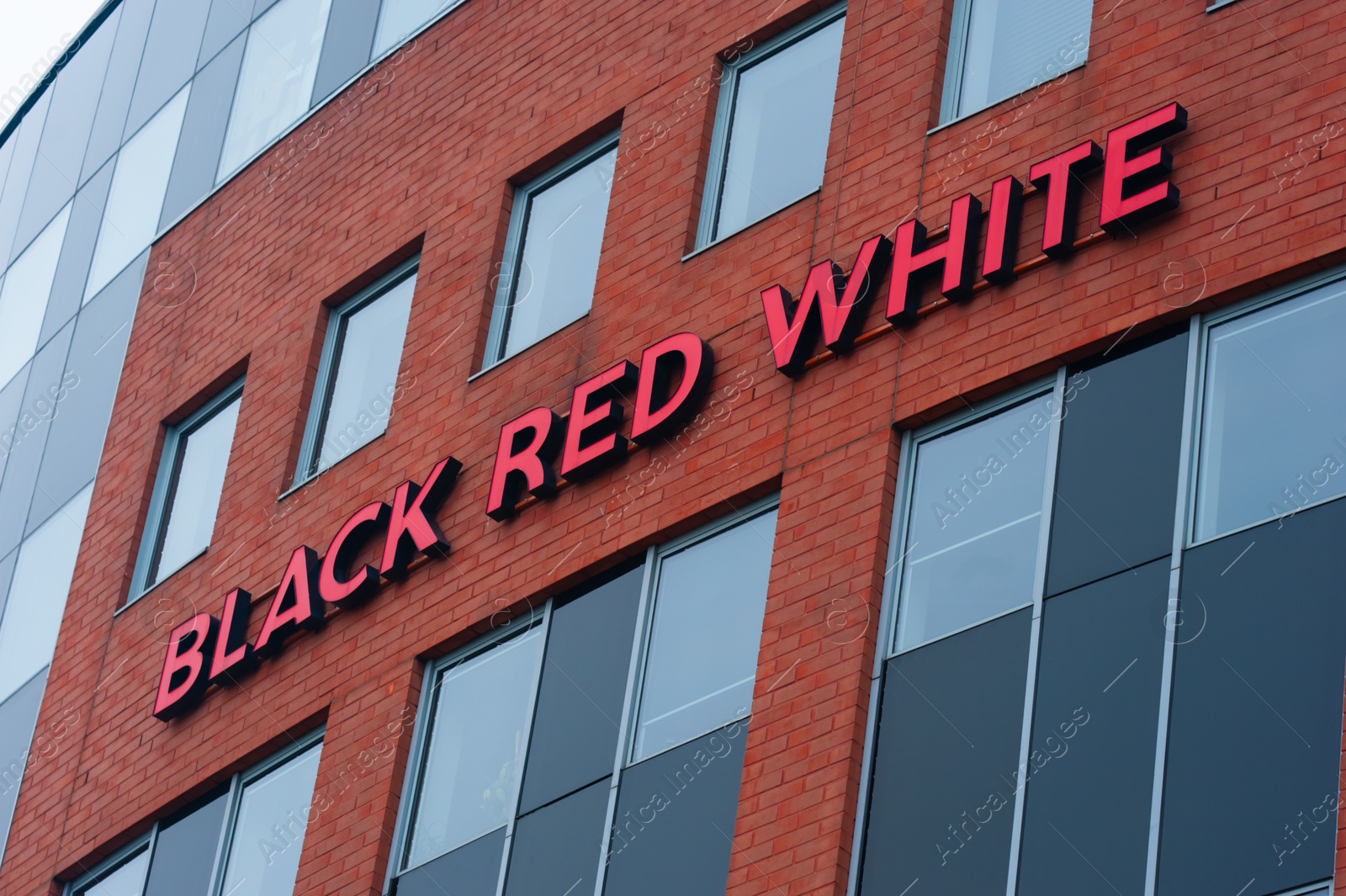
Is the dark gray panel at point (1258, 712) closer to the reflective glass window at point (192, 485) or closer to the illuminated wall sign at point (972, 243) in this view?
the illuminated wall sign at point (972, 243)

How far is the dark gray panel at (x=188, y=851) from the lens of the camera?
17422 millimetres

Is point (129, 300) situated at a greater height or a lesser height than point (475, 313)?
greater

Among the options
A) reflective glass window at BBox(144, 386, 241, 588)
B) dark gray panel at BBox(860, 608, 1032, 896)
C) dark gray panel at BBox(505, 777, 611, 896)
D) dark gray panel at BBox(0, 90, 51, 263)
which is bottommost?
dark gray panel at BBox(860, 608, 1032, 896)

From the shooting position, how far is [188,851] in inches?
698

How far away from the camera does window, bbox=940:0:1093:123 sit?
14562mm

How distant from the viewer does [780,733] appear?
13117mm

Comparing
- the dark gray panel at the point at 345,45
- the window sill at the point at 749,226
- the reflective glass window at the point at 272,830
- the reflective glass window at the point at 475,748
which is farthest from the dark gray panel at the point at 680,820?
the dark gray panel at the point at 345,45

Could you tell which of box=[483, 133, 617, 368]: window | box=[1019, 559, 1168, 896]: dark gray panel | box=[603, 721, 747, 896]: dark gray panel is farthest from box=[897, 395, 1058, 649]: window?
box=[483, 133, 617, 368]: window

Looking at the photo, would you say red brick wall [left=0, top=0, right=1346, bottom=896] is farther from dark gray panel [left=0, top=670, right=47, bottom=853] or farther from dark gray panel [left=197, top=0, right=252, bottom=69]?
dark gray panel [left=197, top=0, right=252, bottom=69]

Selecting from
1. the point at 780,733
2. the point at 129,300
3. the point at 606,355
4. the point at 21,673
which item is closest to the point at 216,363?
the point at 129,300

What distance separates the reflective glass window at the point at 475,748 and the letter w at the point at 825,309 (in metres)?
2.96

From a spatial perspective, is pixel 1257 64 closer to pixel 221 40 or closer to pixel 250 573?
pixel 250 573

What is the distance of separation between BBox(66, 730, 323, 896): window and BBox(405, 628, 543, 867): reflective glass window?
4.41ft

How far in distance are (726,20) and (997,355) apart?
4.77 meters
